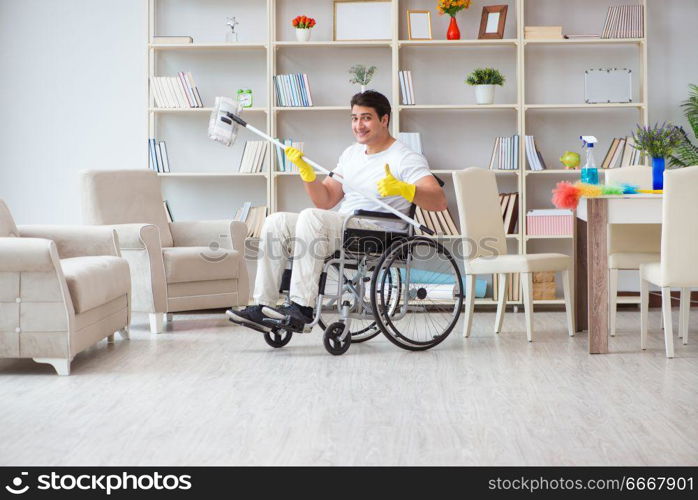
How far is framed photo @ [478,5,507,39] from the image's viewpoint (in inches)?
227

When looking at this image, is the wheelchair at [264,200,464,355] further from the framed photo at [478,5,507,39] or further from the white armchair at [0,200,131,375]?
the framed photo at [478,5,507,39]

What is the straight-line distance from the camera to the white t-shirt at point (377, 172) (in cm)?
411

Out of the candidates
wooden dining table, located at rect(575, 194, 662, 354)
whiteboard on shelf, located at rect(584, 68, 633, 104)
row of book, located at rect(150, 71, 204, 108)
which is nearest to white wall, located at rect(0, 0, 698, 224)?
row of book, located at rect(150, 71, 204, 108)

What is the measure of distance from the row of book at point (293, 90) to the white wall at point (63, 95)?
99cm

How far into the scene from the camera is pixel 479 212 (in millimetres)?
4594

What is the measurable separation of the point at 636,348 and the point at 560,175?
210cm

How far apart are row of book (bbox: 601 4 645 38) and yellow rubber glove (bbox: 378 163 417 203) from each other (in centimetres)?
244

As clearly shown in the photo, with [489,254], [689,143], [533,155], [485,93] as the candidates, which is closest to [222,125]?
[489,254]

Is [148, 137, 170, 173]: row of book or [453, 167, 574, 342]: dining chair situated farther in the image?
[148, 137, 170, 173]: row of book

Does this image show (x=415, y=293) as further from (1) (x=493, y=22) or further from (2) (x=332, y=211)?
(1) (x=493, y=22)

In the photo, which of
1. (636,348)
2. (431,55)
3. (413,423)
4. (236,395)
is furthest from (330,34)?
(413,423)

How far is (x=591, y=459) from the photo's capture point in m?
2.28

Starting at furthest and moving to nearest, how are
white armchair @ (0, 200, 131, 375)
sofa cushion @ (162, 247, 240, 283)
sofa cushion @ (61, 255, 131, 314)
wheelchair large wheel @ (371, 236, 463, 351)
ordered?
sofa cushion @ (162, 247, 240, 283) → wheelchair large wheel @ (371, 236, 463, 351) → sofa cushion @ (61, 255, 131, 314) → white armchair @ (0, 200, 131, 375)

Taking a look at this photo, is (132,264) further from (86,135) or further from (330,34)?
(330,34)
